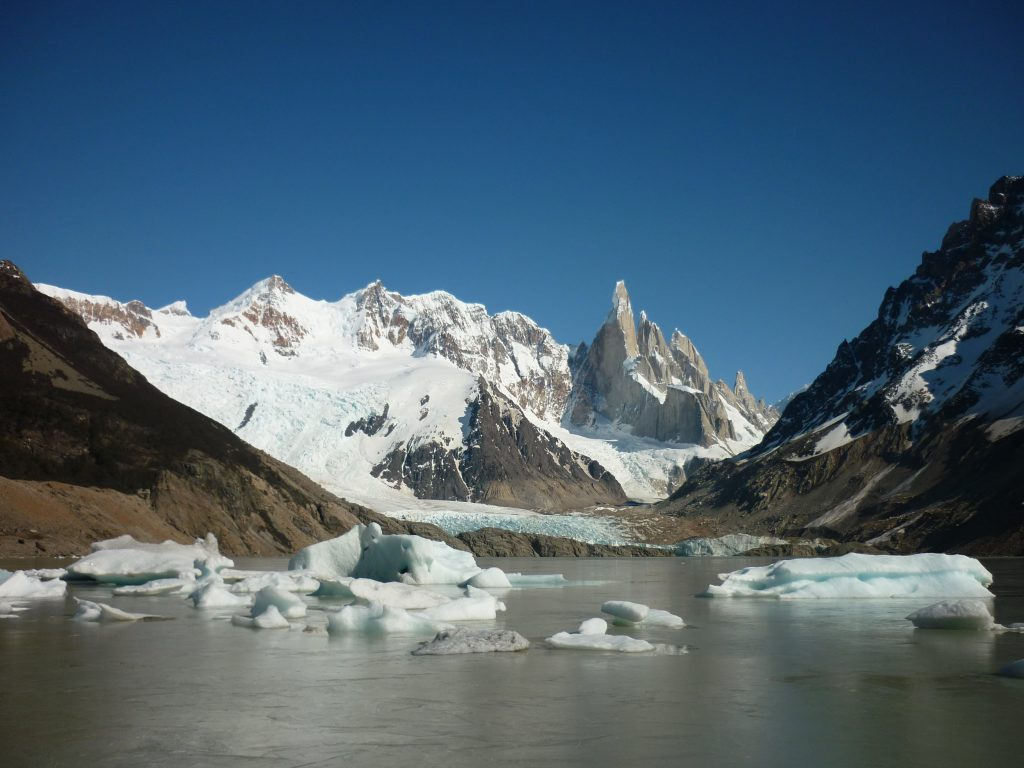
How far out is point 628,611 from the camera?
18.2 meters

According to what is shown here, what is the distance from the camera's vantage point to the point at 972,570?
27.0 metres

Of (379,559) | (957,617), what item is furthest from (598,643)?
(379,559)

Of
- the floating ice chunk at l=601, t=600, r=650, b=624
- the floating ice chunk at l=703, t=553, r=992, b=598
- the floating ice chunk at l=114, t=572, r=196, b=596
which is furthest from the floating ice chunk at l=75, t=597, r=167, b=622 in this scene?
the floating ice chunk at l=703, t=553, r=992, b=598

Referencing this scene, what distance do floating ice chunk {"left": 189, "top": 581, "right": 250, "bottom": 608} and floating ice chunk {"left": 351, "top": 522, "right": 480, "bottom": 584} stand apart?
7739 mm

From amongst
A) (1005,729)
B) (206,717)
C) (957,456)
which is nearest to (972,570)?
(1005,729)

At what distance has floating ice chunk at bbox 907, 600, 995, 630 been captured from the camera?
17281 mm

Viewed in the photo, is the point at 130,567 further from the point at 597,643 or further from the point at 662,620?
the point at 597,643

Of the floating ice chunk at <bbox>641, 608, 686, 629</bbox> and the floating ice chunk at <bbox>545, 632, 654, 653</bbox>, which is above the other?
the floating ice chunk at <bbox>641, 608, 686, 629</bbox>

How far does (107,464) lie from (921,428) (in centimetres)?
9879

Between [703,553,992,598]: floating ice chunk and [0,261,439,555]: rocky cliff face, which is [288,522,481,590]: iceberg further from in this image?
[0,261,439,555]: rocky cliff face

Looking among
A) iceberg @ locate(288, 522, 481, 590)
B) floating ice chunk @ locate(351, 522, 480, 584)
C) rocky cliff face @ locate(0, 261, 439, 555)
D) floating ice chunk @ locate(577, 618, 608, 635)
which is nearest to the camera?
floating ice chunk @ locate(577, 618, 608, 635)

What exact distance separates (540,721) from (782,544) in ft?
313

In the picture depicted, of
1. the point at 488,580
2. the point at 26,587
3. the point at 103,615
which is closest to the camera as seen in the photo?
the point at 103,615

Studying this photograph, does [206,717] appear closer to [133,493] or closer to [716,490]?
[133,493]
